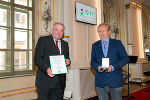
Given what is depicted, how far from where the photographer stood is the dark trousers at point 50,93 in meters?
1.78

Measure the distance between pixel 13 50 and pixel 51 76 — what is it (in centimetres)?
270

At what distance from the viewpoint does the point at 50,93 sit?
184 cm

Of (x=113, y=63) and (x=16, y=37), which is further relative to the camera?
(x=16, y=37)

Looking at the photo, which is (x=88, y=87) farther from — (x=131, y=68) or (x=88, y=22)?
(x=131, y=68)

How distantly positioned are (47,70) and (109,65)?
71 centimetres

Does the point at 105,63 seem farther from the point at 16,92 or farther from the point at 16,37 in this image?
the point at 16,37

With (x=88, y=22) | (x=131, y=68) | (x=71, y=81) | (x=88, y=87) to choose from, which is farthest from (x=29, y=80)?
(x=131, y=68)

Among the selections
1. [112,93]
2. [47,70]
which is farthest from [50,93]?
[112,93]

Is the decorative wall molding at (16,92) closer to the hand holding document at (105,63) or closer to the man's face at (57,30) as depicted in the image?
the man's face at (57,30)

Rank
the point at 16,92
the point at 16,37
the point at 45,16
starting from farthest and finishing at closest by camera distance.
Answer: the point at 45,16, the point at 16,37, the point at 16,92

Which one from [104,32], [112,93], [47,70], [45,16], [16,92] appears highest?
[45,16]

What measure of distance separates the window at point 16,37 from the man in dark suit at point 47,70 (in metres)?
2.37

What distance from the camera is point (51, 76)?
5.54ft

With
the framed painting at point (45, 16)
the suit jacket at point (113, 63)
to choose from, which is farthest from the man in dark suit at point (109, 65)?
the framed painting at point (45, 16)
